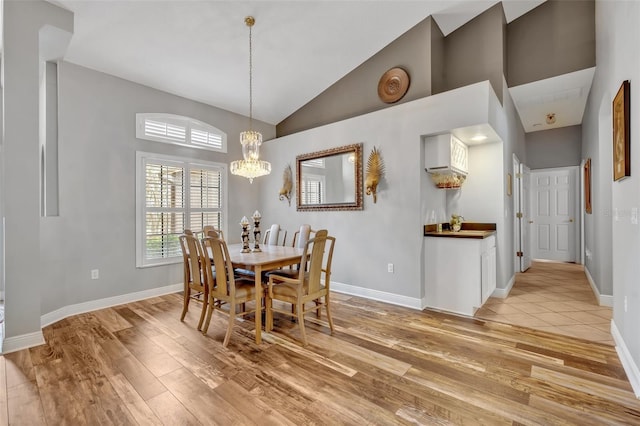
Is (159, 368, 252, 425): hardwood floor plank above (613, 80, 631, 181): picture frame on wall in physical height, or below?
below

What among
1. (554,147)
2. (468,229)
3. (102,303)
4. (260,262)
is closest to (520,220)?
(468,229)

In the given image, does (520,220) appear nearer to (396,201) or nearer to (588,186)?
(588,186)

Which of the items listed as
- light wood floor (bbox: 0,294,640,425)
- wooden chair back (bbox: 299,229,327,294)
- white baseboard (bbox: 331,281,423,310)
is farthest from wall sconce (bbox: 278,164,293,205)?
light wood floor (bbox: 0,294,640,425)

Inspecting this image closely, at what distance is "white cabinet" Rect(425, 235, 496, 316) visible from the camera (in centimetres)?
344

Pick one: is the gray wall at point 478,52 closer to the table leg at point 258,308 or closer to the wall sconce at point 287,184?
the wall sconce at point 287,184

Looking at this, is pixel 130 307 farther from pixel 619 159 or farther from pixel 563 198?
pixel 563 198

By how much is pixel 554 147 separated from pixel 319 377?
24.0 ft

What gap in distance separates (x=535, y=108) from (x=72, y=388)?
711 cm

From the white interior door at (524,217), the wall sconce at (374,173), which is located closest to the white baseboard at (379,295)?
the wall sconce at (374,173)

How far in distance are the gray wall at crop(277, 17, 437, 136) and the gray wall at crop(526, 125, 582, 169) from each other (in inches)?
177

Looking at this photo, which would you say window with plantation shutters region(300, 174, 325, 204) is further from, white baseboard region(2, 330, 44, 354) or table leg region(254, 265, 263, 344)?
white baseboard region(2, 330, 44, 354)

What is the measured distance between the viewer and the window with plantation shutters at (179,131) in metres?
4.29

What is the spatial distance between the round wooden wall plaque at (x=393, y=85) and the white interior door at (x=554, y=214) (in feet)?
15.6

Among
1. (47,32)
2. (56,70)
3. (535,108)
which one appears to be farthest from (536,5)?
(56,70)
